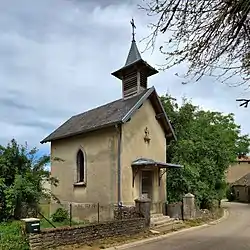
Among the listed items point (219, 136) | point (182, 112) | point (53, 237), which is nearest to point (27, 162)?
point (53, 237)

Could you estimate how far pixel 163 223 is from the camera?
60.1 ft

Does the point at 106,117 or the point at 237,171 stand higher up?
the point at 106,117

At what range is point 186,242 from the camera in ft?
44.9

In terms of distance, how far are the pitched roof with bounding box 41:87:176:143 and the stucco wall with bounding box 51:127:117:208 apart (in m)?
0.43

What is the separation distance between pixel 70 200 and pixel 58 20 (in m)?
12.4

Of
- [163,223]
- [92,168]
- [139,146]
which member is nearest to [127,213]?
[163,223]

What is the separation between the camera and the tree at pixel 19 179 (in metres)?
13.6

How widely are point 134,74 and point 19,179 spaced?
9908mm

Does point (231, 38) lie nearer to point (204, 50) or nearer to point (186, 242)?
point (204, 50)

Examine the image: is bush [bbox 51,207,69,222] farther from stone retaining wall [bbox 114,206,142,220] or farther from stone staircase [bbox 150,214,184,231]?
stone staircase [bbox 150,214,184,231]

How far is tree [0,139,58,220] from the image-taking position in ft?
44.8

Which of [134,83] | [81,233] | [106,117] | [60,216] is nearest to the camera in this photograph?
[81,233]

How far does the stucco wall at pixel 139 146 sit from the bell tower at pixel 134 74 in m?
1.28

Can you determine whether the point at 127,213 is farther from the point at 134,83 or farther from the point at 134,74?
the point at 134,74
